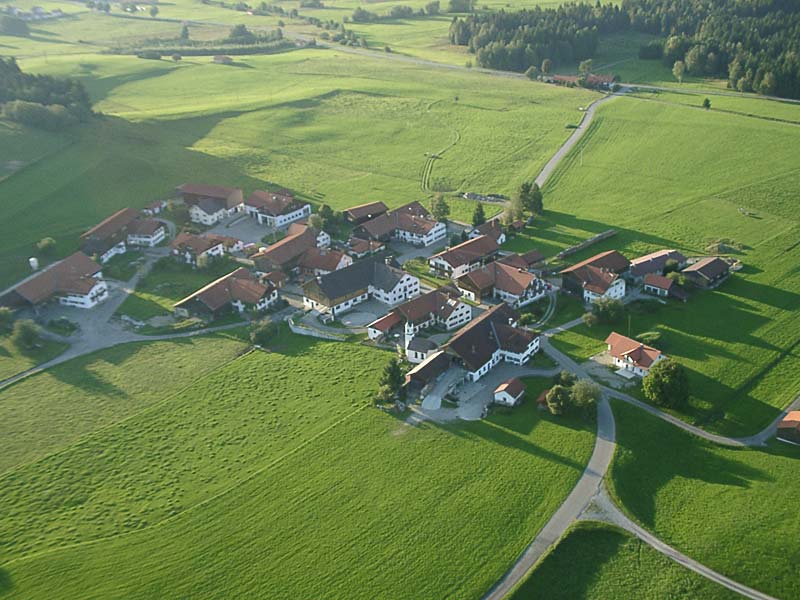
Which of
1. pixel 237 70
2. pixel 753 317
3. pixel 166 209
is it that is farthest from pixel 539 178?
pixel 237 70

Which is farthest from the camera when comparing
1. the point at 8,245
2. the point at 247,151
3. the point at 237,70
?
the point at 237,70

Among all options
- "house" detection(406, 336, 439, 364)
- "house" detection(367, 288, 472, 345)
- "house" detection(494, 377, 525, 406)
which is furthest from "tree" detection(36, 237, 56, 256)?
"house" detection(494, 377, 525, 406)

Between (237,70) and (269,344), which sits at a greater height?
(237,70)

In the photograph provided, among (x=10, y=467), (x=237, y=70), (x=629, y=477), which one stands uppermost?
(x=237, y=70)

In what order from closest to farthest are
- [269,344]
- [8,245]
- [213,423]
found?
[213,423], [269,344], [8,245]

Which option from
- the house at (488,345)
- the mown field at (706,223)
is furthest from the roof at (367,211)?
the house at (488,345)

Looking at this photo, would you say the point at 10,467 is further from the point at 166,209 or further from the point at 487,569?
the point at 166,209

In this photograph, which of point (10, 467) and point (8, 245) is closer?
point (10, 467)

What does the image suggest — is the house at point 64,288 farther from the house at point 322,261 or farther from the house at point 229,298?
the house at point 322,261
